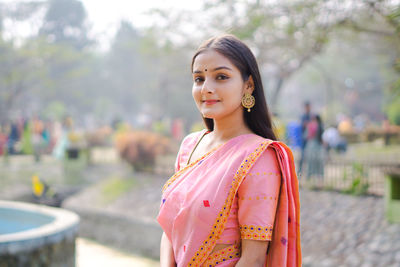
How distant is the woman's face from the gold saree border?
20 centimetres

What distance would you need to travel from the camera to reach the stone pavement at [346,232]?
4887 mm

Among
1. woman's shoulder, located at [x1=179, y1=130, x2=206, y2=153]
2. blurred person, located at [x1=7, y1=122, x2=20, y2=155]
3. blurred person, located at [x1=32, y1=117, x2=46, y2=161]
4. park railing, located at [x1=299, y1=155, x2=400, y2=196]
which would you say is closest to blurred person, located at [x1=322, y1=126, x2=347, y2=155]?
park railing, located at [x1=299, y1=155, x2=400, y2=196]

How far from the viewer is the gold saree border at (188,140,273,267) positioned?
54.9 inches

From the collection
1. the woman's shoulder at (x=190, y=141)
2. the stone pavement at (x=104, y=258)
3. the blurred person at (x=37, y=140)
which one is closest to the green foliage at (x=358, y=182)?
the stone pavement at (x=104, y=258)

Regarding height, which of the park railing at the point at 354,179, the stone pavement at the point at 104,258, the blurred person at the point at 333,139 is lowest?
the stone pavement at the point at 104,258

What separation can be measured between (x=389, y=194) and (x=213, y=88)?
479cm

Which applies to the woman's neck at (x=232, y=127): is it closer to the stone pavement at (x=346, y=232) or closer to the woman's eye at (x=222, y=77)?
the woman's eye at (x=222, y=77)

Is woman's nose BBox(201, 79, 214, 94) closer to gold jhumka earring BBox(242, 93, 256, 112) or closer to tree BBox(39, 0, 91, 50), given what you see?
gold jhumka earring BBox(242, 93, 256, 112)

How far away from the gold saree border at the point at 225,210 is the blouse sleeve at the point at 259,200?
0.7 inches

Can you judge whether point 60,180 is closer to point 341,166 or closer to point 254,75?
point 341,166

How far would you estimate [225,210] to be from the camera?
1.40 meters

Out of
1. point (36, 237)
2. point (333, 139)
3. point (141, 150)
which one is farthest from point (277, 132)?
point (333, 139)

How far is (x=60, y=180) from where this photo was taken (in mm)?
11578

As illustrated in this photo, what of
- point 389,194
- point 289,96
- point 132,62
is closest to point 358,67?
point 289,96
